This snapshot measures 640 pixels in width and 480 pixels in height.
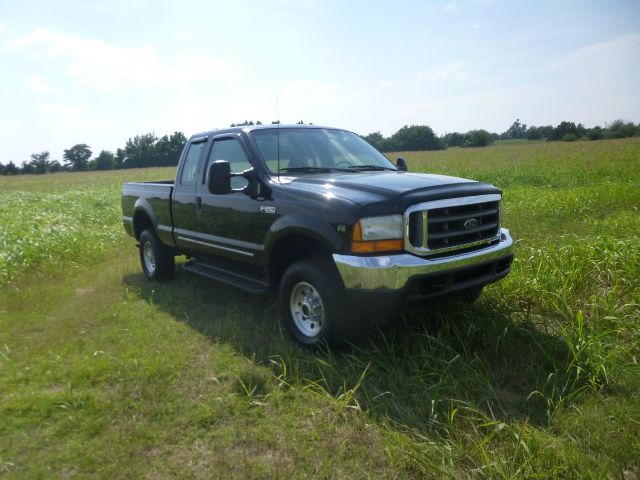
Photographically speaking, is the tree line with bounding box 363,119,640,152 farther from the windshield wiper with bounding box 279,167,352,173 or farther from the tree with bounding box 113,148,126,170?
the tree with bounding box 113,148,126,170

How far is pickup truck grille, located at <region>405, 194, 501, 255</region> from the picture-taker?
323 centimetres

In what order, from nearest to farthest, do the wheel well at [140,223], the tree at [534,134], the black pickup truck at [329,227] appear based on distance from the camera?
the black pickup truck at [329,227]
the wheel well at [140,223]
the tree at [534,134]

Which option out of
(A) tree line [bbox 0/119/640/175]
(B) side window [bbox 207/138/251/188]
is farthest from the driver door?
(A) tree line [bbox 0/119/640/175]

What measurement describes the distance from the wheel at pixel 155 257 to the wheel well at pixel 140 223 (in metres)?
0.16

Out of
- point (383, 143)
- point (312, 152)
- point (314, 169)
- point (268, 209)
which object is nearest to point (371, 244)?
point (268, 209)

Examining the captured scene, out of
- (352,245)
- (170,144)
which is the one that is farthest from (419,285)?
(170,144)

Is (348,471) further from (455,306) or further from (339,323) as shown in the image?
(455,306)

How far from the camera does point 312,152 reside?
4.61 m

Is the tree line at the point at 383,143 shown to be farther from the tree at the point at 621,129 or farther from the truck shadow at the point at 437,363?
the truck shadow at the point at 437,363

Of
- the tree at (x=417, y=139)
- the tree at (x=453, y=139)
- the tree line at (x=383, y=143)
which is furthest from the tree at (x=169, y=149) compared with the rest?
the tree at (x=453, y=139)

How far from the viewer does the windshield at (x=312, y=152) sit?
440cm

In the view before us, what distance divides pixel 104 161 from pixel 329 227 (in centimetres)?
9808

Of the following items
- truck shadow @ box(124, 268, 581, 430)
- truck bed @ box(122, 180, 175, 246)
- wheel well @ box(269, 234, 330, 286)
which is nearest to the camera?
truck shadow @ box(124, 268, 581, 430)

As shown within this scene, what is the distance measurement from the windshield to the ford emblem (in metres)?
1.35
